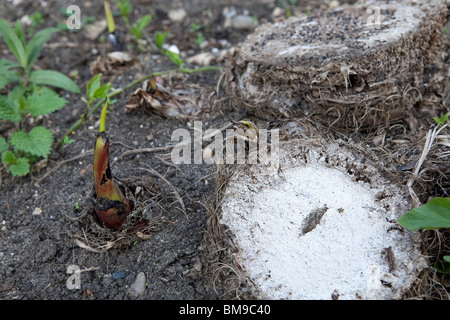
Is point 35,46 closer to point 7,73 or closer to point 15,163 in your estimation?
point 7,73

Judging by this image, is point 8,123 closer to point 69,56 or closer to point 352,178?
point 69,56

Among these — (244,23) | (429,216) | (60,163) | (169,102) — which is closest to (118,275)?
(60,163)

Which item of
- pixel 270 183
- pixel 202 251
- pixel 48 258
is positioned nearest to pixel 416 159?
pixel 270 183

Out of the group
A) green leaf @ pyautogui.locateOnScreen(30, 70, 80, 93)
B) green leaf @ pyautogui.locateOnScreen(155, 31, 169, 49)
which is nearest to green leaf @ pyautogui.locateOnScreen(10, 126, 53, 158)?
green leaf @ pyautogui.locateOnScreen(30, 70, 80, 93)

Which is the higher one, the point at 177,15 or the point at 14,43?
the point at 14,43

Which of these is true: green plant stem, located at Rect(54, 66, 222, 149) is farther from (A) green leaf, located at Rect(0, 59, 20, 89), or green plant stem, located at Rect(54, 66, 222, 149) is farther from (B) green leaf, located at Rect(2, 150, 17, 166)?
(A) green leaf, located at Rect(0, 59, 20, 89)

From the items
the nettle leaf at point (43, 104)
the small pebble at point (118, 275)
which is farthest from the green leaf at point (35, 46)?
the small pebble at point (118, 275)

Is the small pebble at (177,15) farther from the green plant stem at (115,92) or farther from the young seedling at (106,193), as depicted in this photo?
the young seedling at (106,193)
